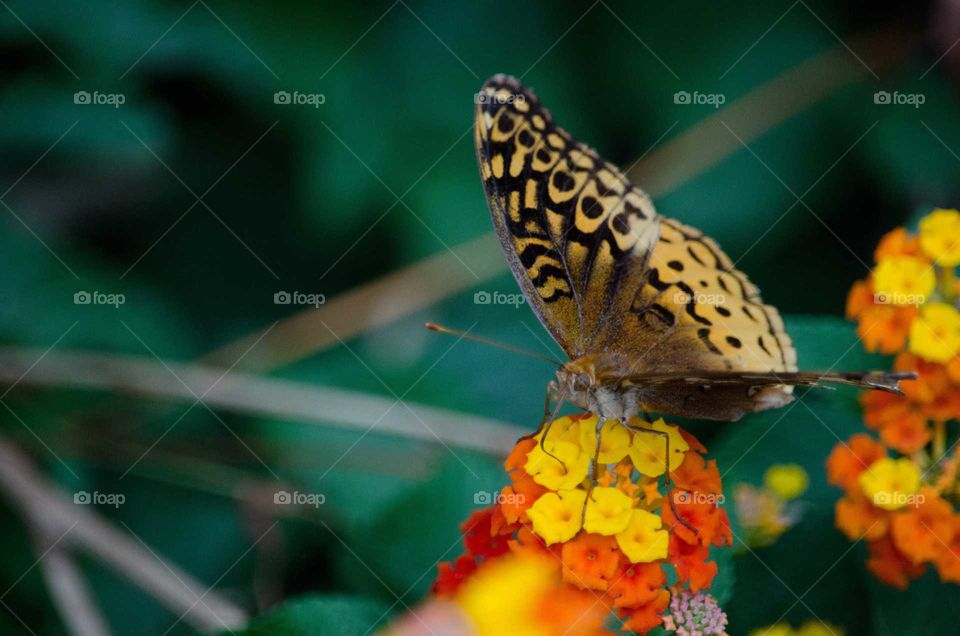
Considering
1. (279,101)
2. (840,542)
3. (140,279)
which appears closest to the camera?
(840,542)

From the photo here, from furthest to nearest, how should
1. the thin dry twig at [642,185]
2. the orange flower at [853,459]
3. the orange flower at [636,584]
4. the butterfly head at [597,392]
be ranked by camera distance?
1. the thin dry twig at [642,185]
2. the orange flower at [853,459]
3. the butterfly head at [597,392]
4. the orange flower at [636,584]

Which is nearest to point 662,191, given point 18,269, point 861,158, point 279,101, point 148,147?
point 861,158

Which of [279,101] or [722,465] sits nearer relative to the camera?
[722,465]

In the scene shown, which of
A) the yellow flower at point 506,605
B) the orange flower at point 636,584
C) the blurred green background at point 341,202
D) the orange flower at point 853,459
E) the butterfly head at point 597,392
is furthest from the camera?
the blurred green background at point 341,202

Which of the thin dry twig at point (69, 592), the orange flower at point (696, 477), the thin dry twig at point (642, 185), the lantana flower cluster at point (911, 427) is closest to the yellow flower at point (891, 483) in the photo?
the lantana flower cluster at point (911, 427)

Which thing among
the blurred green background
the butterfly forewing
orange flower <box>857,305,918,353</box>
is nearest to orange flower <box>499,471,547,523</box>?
the butterfly forewing

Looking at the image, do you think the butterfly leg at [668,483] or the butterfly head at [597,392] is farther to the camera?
the butterfly head at [597,392]

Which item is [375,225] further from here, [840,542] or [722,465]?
[840,542]

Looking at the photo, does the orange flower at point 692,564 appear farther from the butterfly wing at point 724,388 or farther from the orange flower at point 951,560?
the orange flower at point 951,560
